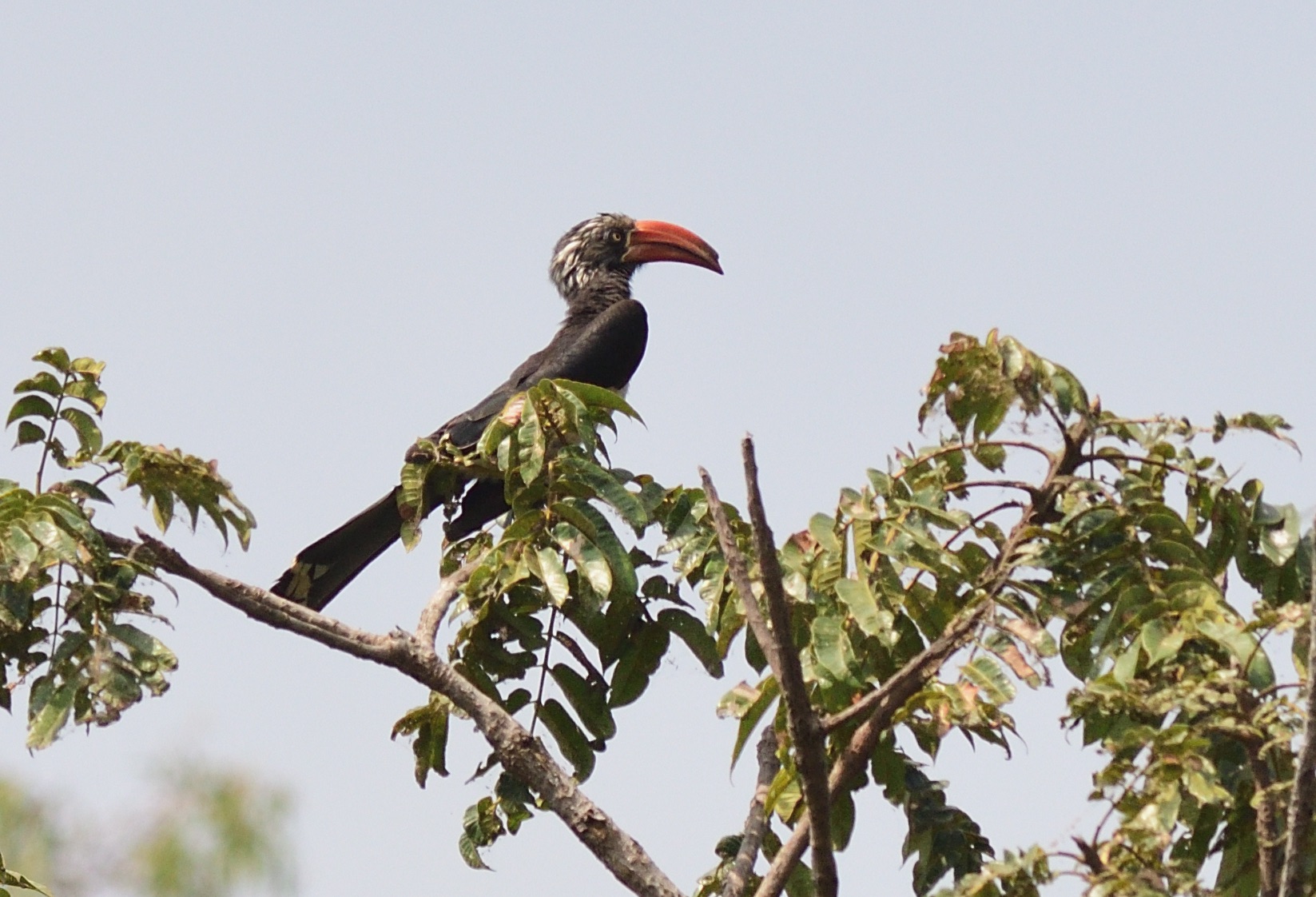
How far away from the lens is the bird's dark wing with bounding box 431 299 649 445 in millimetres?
5984

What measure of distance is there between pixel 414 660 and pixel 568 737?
0.50 metres

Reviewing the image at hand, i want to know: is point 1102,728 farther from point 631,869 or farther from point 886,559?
point 631,869

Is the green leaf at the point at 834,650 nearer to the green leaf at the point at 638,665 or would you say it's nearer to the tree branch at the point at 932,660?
the tree branch at the point at 932,660

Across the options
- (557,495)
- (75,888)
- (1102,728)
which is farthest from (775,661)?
(75,888)

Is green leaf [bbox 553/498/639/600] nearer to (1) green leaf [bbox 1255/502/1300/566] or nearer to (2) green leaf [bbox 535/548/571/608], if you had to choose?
(2) green leaf [bbox 535/548/571/608]

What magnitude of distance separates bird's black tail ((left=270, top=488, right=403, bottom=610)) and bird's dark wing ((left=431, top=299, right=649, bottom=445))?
100 cm

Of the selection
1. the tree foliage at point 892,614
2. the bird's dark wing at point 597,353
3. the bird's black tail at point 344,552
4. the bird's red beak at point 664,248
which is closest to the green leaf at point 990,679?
the tree foliage at point 892,614

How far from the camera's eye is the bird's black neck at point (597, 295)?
665cm

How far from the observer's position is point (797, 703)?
95.0 inches

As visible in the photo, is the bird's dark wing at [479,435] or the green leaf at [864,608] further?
the bird's dark wing at [479,435]

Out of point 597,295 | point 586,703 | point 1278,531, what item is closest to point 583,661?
point 586,703

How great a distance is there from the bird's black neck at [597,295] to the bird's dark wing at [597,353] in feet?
0.41

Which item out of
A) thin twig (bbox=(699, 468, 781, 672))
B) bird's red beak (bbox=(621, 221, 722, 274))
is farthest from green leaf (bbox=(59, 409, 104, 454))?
bird's red beak (bbox=(621, 221, 722, 274))

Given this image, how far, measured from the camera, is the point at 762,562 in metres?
2.29
